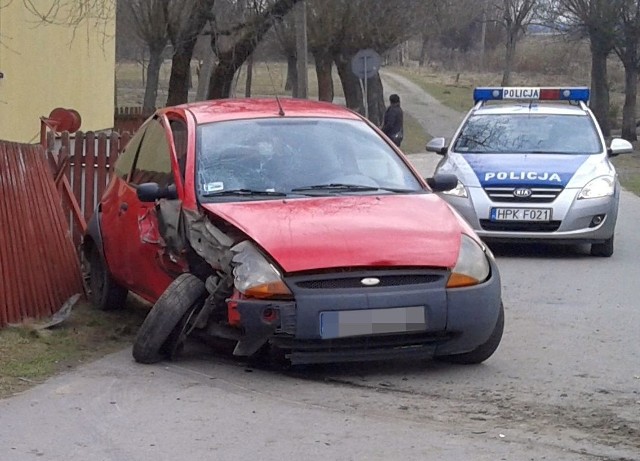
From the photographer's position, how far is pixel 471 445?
5555mm

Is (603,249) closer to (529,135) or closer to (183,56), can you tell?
(529,135)

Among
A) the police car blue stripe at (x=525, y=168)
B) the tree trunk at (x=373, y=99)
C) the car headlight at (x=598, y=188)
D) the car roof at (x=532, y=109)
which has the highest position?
the car roof at (x=532, y=109)

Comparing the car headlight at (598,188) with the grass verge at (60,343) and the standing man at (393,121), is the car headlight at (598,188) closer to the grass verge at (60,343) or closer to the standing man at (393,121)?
the grass verge at (60,343)

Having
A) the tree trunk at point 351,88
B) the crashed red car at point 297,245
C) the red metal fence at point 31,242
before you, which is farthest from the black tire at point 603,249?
the tree trunk at point 351,88

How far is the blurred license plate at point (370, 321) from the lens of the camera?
6.47 meters

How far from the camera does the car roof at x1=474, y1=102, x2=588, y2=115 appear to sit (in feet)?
45.3

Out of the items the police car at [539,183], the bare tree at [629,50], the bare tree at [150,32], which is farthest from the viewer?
the bare tree at [629,50]

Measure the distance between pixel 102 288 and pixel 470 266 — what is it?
3.45m

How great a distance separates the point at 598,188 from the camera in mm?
12227

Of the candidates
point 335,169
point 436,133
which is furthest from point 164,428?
point 436,133

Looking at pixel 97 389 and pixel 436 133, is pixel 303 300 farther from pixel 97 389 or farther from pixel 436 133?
pixel 436 133

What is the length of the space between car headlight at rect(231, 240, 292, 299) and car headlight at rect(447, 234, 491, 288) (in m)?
0.98

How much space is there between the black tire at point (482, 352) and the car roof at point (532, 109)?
701 centimetres

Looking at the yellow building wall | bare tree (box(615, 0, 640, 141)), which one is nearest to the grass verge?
the yellow building wall
